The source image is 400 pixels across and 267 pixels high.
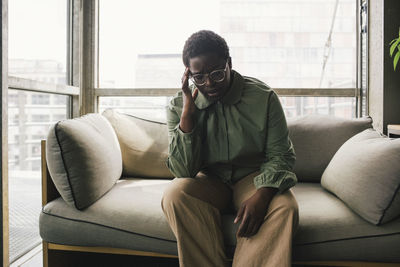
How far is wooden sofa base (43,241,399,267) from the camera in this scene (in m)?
1.35

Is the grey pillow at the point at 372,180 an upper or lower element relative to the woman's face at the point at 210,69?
lower

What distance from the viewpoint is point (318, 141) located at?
75.8 inches

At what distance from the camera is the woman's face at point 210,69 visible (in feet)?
4.52

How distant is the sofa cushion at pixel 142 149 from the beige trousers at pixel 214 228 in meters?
0.63

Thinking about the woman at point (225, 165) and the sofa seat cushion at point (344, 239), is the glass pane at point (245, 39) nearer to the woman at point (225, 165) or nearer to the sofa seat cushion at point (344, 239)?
the woman at point (225, 165)

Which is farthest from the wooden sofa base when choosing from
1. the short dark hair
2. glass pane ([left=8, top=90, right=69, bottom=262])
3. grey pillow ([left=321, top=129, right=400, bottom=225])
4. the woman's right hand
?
the short dark hair

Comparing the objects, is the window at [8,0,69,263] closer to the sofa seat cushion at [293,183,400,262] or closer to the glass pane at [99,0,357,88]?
the glass pane at [99,0,357,88]

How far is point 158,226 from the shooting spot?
1.42 m

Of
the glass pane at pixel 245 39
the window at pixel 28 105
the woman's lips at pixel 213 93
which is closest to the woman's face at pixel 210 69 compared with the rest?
the woman's lips at pixel 213 93

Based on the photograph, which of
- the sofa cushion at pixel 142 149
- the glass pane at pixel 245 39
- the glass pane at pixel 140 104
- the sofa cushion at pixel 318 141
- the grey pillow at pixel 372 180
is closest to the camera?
the grey pillow at pixel 372 180

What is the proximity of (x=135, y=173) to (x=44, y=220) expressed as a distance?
620 millimetres

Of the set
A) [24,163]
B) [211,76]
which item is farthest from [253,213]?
[24,163]

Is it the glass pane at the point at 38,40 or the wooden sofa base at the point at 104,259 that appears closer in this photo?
the wooden sofa base at the point at 104,259

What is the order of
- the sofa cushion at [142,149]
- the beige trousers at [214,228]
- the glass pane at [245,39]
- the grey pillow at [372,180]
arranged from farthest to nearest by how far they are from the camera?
the glass pane at [245,39], the sofa cushion at [142,149], the grey pillow at [372,180], the beige trousers at [214,228]
